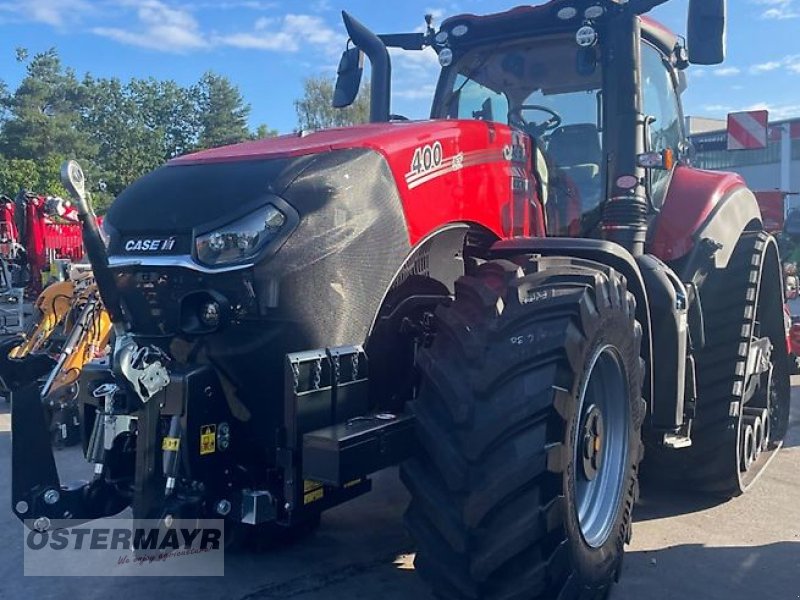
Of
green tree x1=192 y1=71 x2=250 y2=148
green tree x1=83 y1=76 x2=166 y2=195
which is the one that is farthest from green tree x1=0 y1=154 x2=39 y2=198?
green tree x1=192 y1=71 x2=250 y2=148

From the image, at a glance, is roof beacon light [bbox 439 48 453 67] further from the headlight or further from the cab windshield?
the headlight

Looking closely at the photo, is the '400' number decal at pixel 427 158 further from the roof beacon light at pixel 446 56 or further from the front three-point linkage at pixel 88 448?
the roof beacon light at pixel 446 56

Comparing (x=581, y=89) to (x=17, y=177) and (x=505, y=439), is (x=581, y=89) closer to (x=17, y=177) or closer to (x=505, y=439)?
(x=505, y=439)

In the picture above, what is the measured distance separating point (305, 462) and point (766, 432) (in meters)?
4.23

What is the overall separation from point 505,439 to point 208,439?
1.01 m

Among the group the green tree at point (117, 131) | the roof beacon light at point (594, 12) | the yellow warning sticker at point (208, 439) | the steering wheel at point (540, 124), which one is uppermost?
the green tree at point (117, 131)

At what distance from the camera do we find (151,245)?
310 centimetres

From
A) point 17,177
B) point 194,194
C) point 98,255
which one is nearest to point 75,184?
point 98,255

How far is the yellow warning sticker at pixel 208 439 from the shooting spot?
2965mm

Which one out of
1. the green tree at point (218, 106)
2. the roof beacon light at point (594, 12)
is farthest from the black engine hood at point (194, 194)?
the green tree at point (218, 106)

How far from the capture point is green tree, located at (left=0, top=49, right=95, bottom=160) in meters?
46.7

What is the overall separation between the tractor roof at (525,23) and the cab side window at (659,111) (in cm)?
12

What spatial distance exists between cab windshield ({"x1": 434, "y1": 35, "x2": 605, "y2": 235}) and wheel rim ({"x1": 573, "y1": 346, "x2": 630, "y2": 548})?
42.1 inches

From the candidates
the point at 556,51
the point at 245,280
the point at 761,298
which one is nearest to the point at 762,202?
the point at 761,298
